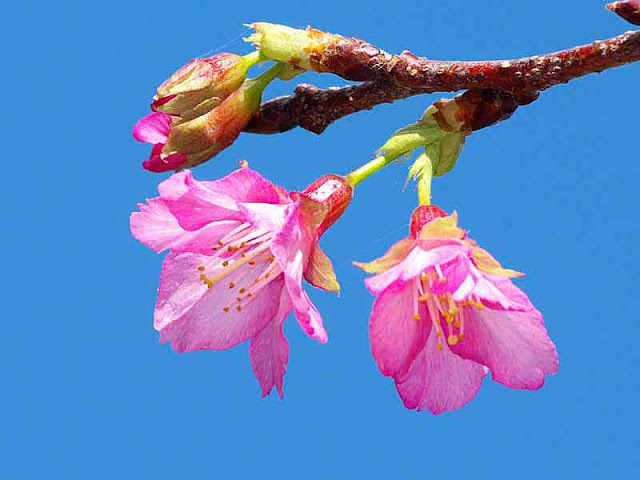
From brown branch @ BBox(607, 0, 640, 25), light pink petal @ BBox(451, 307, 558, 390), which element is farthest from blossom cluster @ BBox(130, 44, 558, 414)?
brown branch @ BBox(607, 0, 640, 25)

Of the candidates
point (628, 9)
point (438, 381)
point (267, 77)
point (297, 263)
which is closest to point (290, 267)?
point (297, 263)

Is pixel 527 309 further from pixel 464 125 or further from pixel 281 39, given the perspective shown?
pixel 281 39

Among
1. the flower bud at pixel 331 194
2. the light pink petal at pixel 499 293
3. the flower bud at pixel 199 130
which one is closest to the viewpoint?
the light pink petal at pixel 499 293

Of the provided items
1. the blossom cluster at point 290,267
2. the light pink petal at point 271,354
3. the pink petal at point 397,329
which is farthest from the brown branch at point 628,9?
the light pink petal at point 271,354

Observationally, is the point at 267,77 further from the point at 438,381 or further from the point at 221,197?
the point at 438,381

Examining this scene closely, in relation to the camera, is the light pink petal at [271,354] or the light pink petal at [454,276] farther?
the light pink petal at [271,354]

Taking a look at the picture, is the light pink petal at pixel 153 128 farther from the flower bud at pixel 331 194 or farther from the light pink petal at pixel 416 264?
the light pink petal at pixel 416 264

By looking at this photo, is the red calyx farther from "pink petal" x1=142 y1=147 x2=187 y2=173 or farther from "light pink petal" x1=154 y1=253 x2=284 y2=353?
"pink petal" x1=142 y1=147 x2=187 y2=173
